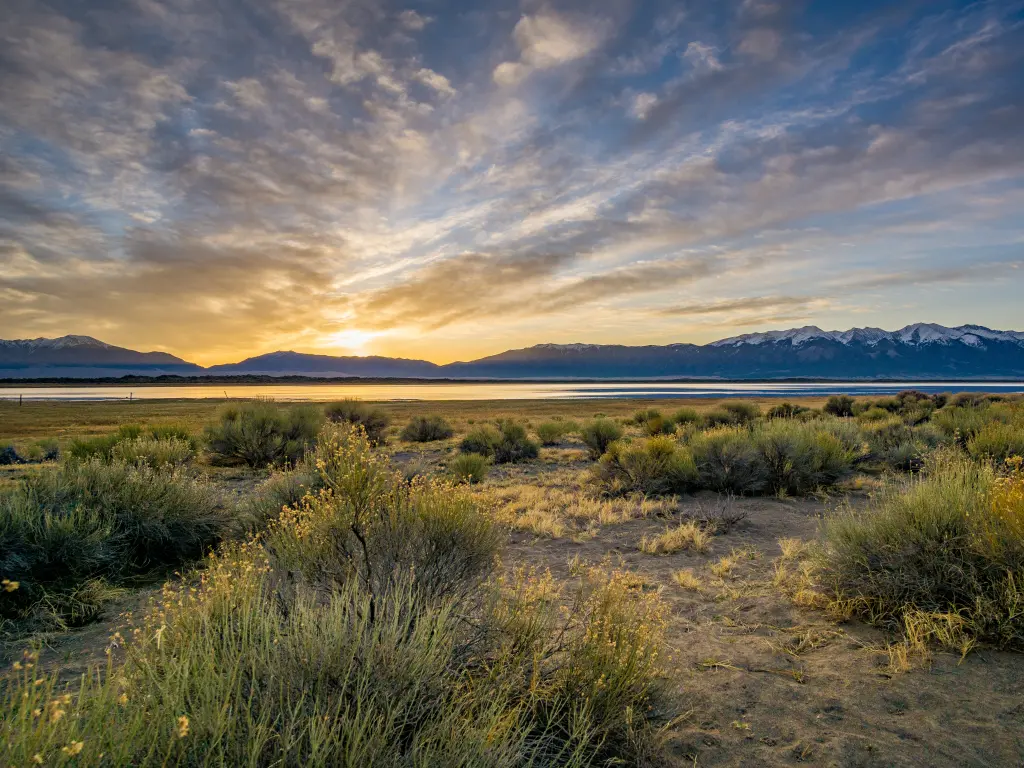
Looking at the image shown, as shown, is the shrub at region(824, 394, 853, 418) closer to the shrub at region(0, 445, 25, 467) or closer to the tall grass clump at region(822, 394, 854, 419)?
the tall grass clump at region(822, 394, 854, 419)

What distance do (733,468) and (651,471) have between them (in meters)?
1.78

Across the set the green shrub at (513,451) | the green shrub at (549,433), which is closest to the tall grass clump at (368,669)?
the green shrub at (513,451)

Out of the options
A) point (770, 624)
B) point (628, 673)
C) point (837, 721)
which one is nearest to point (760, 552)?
point (770, 624)

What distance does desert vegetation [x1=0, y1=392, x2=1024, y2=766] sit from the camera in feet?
7.64

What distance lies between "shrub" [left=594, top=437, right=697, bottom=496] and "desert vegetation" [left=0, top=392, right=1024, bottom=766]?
114 cm

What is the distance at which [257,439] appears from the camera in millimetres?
17078

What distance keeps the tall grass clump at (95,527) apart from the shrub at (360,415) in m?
13.9

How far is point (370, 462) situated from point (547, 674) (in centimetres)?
263

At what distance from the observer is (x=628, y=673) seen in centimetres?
337

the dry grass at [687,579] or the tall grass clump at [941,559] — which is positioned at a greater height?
the tall grass clump at [941,559]

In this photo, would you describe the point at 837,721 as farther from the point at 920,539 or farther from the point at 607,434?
the point at 607,434

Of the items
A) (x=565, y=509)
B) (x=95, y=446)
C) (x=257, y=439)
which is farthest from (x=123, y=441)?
(x=565, y=509)

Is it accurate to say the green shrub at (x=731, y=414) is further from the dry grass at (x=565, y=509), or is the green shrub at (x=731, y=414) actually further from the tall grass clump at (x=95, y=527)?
the tall grass clump at (x=95, y=527)

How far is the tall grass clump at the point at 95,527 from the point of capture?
6.12 m
